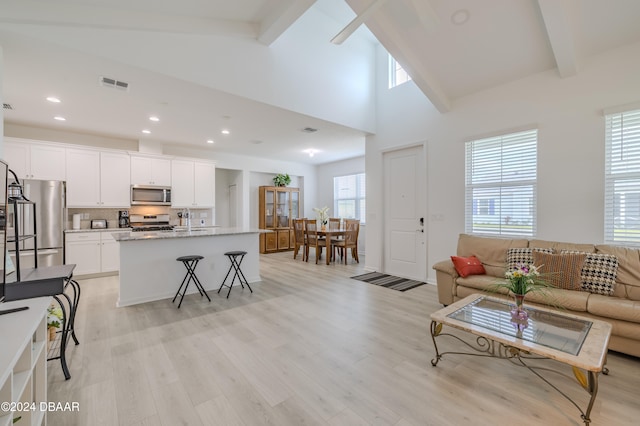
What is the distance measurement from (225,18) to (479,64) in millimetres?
3287

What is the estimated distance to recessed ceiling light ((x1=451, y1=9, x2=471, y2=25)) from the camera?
3180 mm

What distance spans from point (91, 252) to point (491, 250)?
6397mm

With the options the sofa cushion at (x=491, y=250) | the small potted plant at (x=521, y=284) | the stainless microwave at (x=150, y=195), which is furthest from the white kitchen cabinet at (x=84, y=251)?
the small potted plant at (x=521, y=284)

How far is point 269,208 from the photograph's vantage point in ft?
26.5

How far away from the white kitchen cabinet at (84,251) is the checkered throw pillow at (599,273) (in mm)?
6998

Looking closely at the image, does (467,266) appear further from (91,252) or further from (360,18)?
(91,252)

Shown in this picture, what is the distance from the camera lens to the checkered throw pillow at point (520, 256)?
3.17m

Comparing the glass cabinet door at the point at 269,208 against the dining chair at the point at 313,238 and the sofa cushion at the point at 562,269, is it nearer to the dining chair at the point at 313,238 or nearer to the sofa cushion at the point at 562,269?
the dining chair at the point at 313,238

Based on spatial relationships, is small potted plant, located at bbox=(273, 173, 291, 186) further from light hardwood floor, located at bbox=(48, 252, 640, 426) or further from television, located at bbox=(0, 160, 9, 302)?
television, located at bbox=(0, 160, 9, 302)

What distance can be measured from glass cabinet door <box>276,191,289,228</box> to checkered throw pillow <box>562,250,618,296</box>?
666 cm

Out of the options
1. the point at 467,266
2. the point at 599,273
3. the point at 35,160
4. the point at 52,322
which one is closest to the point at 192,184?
the point at 35,160

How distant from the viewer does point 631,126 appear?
299cm

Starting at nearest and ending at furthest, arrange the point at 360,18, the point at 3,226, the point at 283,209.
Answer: the point at 3,226, the point at 360,18, the point at 283,209

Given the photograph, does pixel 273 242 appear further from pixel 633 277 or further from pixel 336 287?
pixel 633 277
